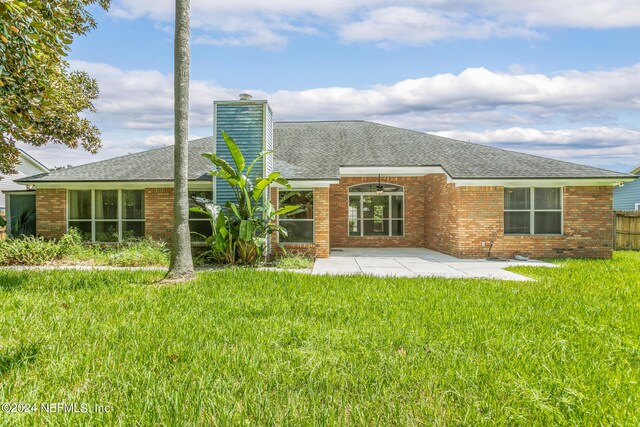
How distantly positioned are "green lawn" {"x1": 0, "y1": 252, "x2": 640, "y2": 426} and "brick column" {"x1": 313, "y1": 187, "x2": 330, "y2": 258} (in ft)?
21.2

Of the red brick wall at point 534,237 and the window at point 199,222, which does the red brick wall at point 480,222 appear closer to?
the red brick wall at point 534,237

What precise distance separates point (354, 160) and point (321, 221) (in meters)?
3.28

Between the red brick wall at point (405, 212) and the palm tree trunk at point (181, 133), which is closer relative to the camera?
the palm tree trunk at point (181, 133)

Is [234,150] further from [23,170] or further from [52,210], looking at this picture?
[23,170]

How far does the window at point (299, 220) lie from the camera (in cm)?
1502

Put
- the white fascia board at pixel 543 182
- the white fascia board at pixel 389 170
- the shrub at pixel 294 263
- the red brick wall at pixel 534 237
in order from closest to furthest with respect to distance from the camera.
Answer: the shrub at pixel 294 263 → the white fascia board at pixel 543 182 → the red brick wall at pixel 534 237 → the white fascia board at pixel 389 170

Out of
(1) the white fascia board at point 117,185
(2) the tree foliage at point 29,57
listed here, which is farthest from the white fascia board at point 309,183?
(2) the tree foliage at point 29,57

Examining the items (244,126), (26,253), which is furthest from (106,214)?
(244,126)

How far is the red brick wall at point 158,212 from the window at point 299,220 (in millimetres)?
4061

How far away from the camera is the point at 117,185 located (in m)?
15.1

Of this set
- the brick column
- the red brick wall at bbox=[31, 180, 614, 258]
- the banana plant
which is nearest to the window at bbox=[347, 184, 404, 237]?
the red brick wall at bbox=[31, 180, 614, 258]

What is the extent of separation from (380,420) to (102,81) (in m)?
17.5

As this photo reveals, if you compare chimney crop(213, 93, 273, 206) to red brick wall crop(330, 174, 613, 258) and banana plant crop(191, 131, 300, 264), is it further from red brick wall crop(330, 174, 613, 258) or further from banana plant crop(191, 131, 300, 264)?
red brick wall crop(330, 174, 613, 258)

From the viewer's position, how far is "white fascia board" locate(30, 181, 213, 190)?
1472cm
